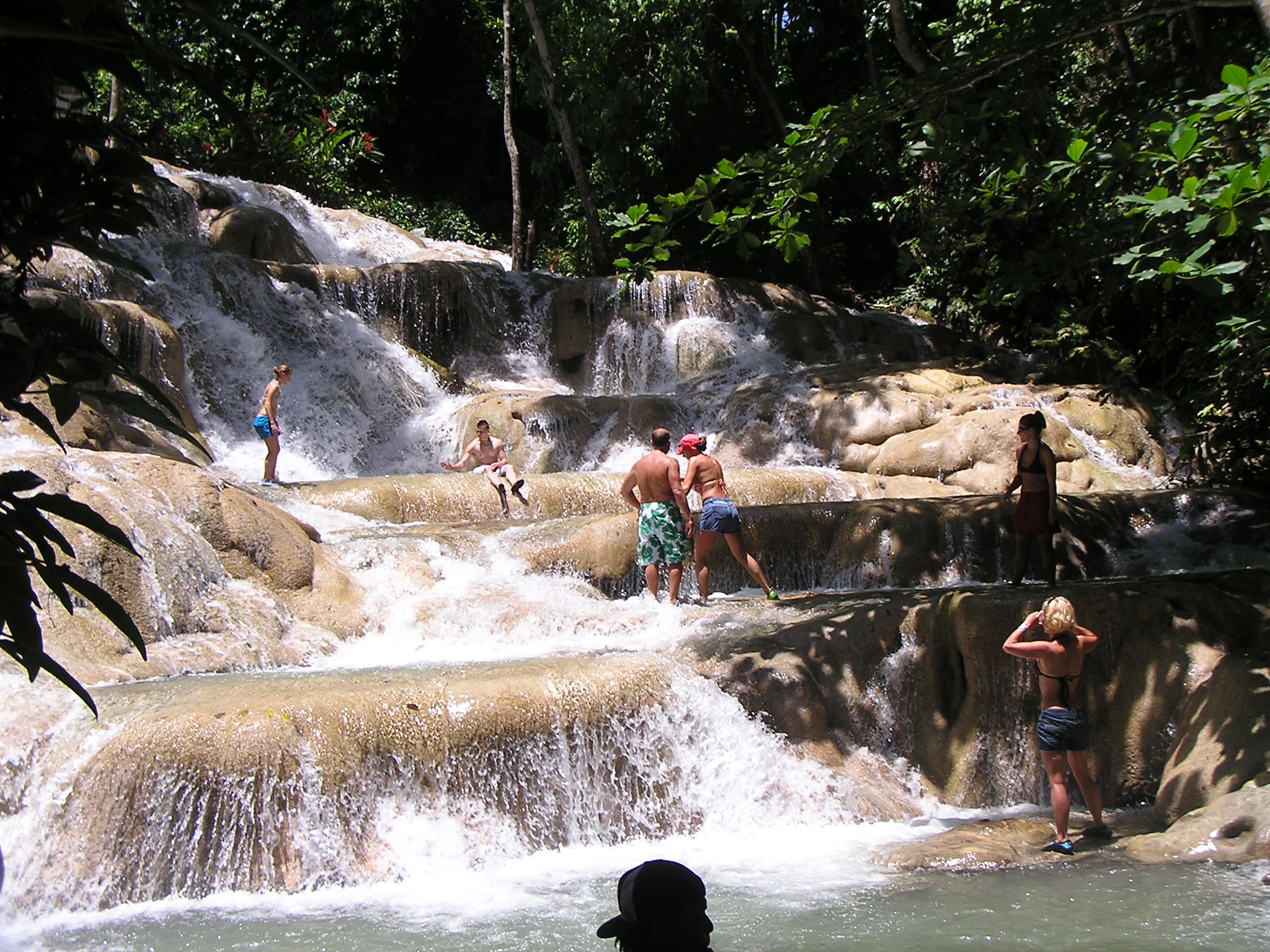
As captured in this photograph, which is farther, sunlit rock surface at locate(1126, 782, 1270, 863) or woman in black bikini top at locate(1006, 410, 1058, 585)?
woman in black bikini top at locate(1006, 410, 1058, 585)

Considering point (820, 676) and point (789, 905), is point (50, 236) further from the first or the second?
point (820, 676)

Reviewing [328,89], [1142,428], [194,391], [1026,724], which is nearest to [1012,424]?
[1142,428]

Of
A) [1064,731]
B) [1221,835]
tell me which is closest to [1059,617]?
[1064,731]

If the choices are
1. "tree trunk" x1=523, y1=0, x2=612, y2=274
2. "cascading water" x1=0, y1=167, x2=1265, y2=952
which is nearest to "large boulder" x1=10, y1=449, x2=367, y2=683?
"cascading water" x1=0, y1=167, x2=1265, y2=952

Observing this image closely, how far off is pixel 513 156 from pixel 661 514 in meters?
16.3

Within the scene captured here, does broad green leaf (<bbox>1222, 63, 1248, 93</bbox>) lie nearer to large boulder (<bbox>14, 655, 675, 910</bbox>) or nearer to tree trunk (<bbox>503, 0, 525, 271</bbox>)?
large boulder (<bbox>14, 655, 675, 910</bbox>)

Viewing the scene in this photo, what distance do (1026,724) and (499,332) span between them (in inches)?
508

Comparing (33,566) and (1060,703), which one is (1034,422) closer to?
(1060,703)

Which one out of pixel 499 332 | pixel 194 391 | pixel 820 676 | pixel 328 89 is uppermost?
pixel 328 89

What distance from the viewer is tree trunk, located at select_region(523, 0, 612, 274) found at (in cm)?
2034

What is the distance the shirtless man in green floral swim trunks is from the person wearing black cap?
7.33m

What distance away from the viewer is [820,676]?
755 cm

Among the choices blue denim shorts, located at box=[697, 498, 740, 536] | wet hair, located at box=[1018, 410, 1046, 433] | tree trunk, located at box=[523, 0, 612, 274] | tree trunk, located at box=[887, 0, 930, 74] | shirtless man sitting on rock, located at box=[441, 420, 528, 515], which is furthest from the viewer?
tree trunk, located at box=[523, 0, 612, 274]

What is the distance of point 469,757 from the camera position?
6.39 m
